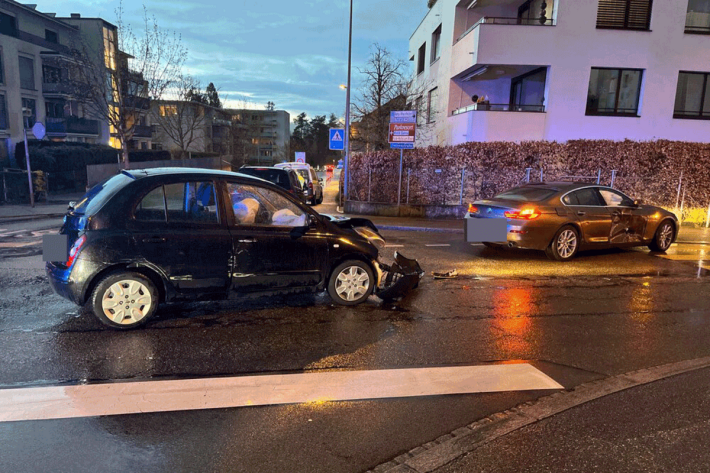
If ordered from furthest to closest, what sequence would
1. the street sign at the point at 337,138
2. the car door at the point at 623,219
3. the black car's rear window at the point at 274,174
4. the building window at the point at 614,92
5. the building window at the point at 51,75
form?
the building window at the point at 51,75
the street sign at the point at 337,138
the building window at the point at 614,92
the black car's rear window at the point at 274,174
the car door at the point at 623,219

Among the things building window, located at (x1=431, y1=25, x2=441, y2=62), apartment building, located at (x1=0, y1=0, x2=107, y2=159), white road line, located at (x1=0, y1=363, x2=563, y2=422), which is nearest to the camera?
white road line, located at (x1=0, y1=363, x2=563, y2=422)

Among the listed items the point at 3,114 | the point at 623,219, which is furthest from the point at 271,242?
the point at 3,114

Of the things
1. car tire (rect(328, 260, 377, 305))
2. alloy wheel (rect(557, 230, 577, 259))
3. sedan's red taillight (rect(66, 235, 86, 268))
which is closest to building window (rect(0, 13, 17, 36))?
sedan's red taillight (rect(66, 235, 86, 268))

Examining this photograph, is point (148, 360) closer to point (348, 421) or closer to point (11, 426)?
point (11, 426)

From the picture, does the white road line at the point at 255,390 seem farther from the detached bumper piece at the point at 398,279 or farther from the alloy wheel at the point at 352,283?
the detached bumper piece at the point at 398,279

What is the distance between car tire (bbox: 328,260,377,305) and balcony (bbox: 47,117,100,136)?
36.1 meters

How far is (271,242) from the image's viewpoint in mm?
5375

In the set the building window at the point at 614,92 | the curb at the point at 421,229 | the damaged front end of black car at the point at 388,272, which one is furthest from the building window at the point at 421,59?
the damaged front end of black car at the point at 388,272

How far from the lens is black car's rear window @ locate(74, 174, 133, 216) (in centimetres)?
489

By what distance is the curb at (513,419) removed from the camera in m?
2.87

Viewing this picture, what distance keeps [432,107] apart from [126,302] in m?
23.7

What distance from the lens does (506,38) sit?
17.0m

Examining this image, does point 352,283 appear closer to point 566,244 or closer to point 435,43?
point 566,244

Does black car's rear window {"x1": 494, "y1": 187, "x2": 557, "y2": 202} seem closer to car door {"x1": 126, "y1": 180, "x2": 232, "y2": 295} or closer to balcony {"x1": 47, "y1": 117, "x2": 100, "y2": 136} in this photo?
car door {"x1": 126, "y1": 180, "x2": 232, "y2": 295}
